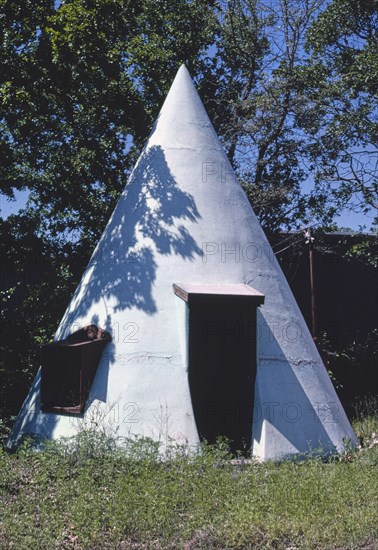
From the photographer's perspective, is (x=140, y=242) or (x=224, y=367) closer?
(x=224, y=367)

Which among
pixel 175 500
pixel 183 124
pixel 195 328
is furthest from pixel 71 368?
pixel 183 124

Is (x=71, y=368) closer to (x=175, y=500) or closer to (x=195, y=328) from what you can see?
(x=195, y=328)

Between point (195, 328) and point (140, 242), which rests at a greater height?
point (140, 242)

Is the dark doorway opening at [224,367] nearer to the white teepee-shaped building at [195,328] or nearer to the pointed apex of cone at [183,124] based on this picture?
the white teepee-shaped building at [195,328]

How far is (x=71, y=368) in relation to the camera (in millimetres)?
8008

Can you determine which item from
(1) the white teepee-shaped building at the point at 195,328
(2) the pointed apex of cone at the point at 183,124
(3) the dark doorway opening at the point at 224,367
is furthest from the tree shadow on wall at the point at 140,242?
(3) the dark doorway opening at the point at 224,367

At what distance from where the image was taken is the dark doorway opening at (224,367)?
7676 millimetres

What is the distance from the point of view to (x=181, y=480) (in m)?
6.33

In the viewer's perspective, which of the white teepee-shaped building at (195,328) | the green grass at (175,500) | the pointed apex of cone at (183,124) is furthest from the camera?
the pointed apex of cone at (183,124)

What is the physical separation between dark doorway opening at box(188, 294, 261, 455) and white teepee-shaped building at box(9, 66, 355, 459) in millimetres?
12

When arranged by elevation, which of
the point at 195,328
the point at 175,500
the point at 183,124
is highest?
the point at 183,124

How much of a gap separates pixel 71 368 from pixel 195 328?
151 cm

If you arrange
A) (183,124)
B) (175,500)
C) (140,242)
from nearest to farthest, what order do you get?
(175,500) < (140,242) < (183,124)

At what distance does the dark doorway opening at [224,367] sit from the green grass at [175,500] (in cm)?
60
